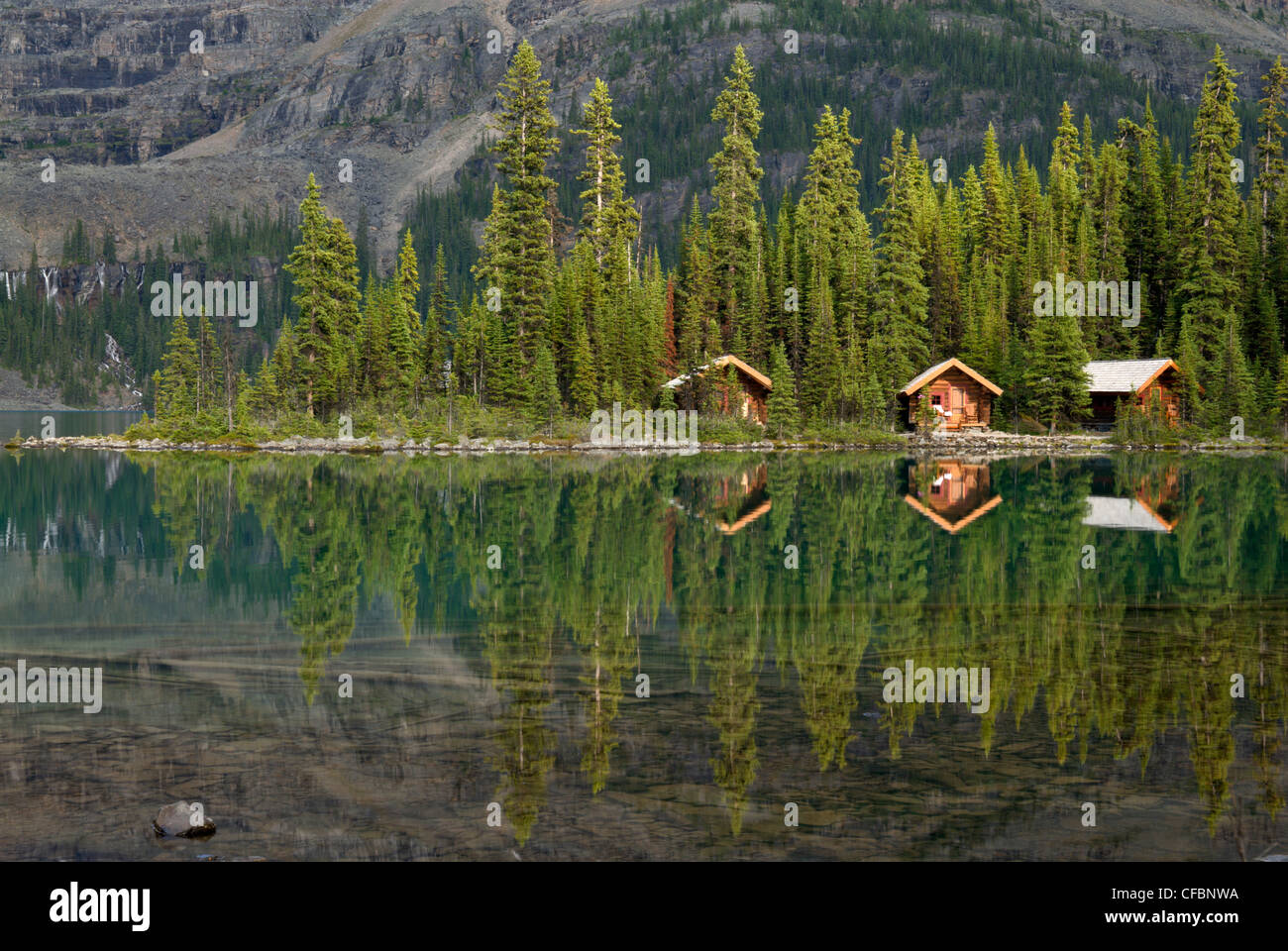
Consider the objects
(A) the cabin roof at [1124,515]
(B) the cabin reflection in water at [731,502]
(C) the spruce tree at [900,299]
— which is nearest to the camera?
(A) the cabin roof at [1124,515]

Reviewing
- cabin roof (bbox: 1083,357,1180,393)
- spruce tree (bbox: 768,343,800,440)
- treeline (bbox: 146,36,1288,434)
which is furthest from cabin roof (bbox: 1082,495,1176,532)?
cabin roof (bbox: 1083,357,1180,393)

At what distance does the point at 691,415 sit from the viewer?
7638cm

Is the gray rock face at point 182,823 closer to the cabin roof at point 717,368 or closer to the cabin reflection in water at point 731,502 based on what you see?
the cabin reflection in water at point 731,502

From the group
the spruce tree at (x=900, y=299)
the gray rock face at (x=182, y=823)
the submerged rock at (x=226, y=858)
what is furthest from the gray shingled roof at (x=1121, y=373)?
the submerged rock at (x=226, y=858)

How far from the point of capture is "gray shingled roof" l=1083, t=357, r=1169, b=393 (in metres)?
78.6

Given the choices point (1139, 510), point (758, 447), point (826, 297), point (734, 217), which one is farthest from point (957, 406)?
point (1139, 510)

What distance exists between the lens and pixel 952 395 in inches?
3172

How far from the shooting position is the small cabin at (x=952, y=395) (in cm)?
7925

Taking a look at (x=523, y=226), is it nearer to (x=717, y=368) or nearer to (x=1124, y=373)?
(x=717, y=368)

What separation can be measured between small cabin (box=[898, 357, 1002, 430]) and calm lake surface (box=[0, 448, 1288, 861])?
47590 millimetres

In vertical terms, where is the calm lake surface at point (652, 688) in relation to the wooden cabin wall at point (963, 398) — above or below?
below

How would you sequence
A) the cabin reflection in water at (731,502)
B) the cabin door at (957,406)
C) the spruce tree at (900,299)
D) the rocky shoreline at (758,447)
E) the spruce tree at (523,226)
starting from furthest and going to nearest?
the spruce tree at (900,299)
the spruce tree at (523,226)
the cabin door at (957,406)
the rocky shoreline at (758,447)
the cabin reflection in water at (731,502)

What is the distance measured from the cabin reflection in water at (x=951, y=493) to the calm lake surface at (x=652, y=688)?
1.28m
